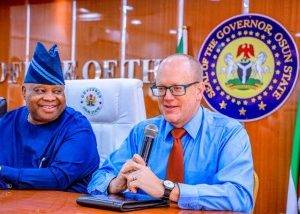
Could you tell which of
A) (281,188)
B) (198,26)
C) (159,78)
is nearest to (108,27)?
(198,26)

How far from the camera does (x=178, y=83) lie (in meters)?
1.82

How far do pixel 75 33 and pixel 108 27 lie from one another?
1.78 feet

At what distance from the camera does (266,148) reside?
4645mm

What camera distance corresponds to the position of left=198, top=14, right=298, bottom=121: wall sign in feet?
14.9

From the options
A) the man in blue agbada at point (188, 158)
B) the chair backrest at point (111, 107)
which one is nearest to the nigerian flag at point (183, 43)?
the chair backrest at point (111, 107)

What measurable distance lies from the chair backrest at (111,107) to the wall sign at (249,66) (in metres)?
2.38

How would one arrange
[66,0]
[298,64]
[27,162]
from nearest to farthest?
[27,162], [298,64], [66,0]

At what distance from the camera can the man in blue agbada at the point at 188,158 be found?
1583mm

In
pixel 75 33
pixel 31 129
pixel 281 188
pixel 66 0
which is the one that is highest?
pixel 66 0

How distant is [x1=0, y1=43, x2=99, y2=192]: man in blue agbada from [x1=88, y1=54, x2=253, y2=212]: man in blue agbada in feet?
0.69

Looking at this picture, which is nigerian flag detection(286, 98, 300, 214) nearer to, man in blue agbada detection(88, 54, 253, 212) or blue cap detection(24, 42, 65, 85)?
man in blue agbada detection(88, 54, 253, 212)

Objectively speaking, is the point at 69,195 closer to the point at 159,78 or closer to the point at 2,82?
the point at 159,78

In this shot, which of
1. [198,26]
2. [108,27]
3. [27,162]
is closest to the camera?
[27,162]

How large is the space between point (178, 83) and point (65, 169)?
67 cm
